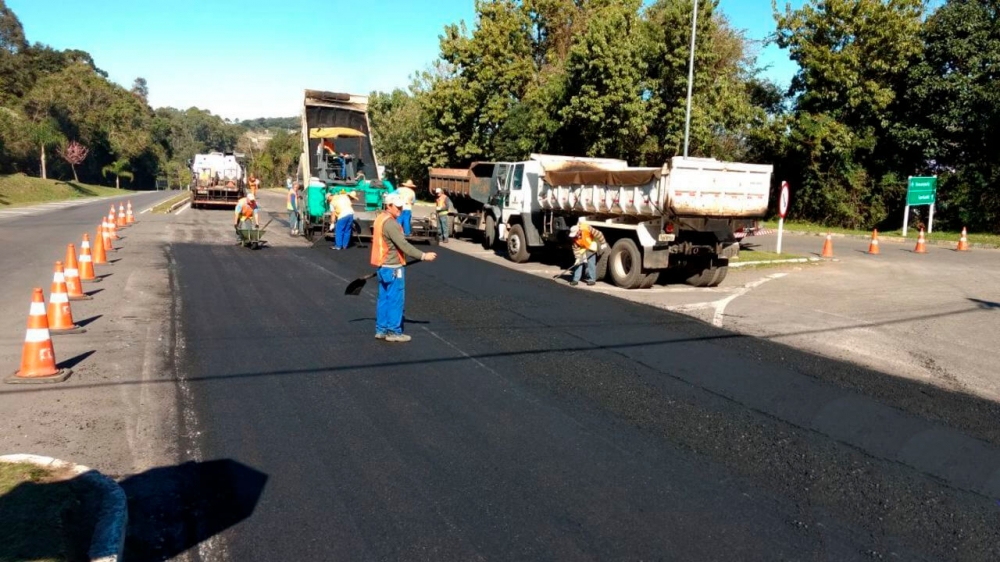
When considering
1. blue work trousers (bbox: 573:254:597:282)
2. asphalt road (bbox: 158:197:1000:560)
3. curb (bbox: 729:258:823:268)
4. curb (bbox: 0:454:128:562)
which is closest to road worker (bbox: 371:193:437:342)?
asphalt road (bbox: 158:197:1000:560)

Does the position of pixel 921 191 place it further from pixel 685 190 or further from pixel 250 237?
pixel 250 237

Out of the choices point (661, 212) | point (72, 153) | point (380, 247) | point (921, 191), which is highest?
point (72, 153)

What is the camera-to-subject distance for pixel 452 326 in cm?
966

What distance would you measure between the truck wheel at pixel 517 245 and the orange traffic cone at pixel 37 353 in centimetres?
1217

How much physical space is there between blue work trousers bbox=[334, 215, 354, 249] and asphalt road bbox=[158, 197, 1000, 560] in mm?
8470

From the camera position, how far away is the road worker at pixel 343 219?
18.3m

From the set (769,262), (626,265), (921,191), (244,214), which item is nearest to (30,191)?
(244,214)

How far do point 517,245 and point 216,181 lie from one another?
20850mm

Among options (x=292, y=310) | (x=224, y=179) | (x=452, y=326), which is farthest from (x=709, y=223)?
(x=224, y=179)

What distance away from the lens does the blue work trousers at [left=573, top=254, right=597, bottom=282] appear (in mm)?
14586

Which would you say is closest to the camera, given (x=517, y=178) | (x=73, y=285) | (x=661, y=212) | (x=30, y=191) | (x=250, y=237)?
(x=73, y=285)

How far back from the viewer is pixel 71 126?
6850 centimetres

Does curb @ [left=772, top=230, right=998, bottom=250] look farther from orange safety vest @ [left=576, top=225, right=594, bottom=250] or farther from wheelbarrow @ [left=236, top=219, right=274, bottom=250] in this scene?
wheelbarrow @ [left=236, top=219, right=274, bottom=250]

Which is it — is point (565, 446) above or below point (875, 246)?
below
